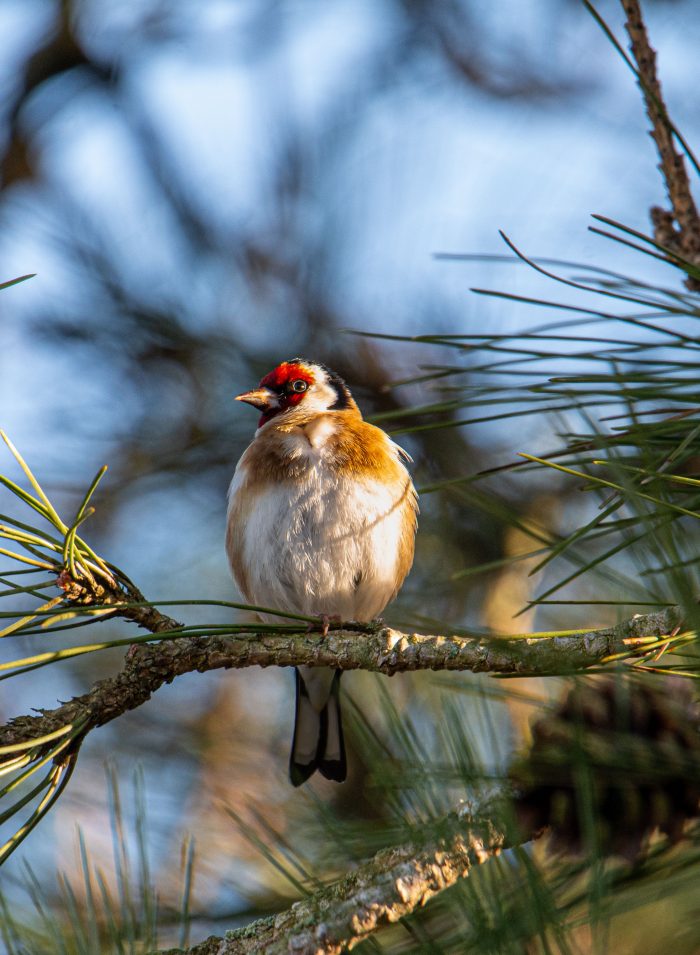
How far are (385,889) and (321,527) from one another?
157cm

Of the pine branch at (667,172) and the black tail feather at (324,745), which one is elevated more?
the pine branch at (667,172)

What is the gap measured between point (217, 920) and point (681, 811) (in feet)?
3.62

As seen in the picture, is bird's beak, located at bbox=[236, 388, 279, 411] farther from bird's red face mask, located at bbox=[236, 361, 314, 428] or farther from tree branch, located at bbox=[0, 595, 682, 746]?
tree branch, located at bbox=[0, 595, 682, 746]

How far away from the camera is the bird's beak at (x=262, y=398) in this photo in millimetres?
3068

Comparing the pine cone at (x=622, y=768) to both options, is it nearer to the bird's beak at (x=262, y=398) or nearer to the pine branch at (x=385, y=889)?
the pine branch at (x=385, y=889)

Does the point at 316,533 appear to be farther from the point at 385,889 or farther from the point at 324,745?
the point at 385,889

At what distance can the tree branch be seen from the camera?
124cm

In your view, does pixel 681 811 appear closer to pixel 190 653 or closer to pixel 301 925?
pixel 301 925

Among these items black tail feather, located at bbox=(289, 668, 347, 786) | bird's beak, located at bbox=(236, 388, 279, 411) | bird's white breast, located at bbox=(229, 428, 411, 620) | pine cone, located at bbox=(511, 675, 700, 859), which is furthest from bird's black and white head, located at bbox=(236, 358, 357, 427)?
pine cone, located at bbox=(511, 675, 700, 859)

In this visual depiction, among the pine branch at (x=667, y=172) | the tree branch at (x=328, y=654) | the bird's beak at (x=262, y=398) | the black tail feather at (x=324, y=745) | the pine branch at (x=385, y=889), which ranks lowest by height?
the pine branch at (x=385, y=889)

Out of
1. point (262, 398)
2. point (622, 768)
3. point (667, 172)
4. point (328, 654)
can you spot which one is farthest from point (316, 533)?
point (622, 768)

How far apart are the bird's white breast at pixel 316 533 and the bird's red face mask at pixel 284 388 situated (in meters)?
0.36

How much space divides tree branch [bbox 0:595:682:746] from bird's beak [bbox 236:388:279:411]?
1541 millimetres

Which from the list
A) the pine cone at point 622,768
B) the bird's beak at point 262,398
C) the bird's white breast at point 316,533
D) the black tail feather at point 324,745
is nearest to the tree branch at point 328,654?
the pine cone at point 622,768
